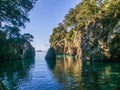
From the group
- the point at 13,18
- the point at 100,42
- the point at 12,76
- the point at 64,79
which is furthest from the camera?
the point at 100,42

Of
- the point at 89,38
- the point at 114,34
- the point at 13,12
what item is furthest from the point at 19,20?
the point at 89,38

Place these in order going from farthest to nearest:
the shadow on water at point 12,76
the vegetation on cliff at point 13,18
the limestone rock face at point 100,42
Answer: the limestone rock face at point 100,42
the shadow on water at point 12,76
the vegetation on cliff at point 13,18

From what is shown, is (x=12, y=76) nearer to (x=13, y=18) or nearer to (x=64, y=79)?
(x=64, y=79)

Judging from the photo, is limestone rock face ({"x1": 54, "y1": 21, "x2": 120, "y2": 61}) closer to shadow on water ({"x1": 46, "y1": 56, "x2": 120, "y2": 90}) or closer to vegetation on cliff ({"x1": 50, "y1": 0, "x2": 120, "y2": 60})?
vegetation on cliff ({"x1": 50, "y1": 0, "x2": 120, "y2": 60})

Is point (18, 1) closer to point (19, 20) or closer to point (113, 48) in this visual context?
point (19, 20)

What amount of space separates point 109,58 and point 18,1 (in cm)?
4474

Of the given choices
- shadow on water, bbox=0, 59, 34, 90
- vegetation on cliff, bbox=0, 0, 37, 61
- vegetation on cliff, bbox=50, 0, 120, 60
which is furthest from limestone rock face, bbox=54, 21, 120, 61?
vegetation on cliff, bbox=0, 0, 37, 61

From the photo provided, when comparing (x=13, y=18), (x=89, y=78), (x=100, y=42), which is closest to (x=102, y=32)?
(x=100, y=42)

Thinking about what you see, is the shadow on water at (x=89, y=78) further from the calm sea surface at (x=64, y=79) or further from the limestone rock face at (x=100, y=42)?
the limestone rock face at (x=100, y=42)

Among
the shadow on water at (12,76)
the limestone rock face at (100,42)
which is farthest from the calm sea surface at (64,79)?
the limestone rock face at (100,42)

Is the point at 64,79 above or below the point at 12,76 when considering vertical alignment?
below

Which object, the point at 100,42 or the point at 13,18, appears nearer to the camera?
the point at 13,18

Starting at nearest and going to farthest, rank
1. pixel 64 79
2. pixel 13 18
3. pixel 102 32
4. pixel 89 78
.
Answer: pixel 13 18, pixel 64 79, pixel 89 78, pixel 102 32

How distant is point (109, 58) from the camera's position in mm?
66125
